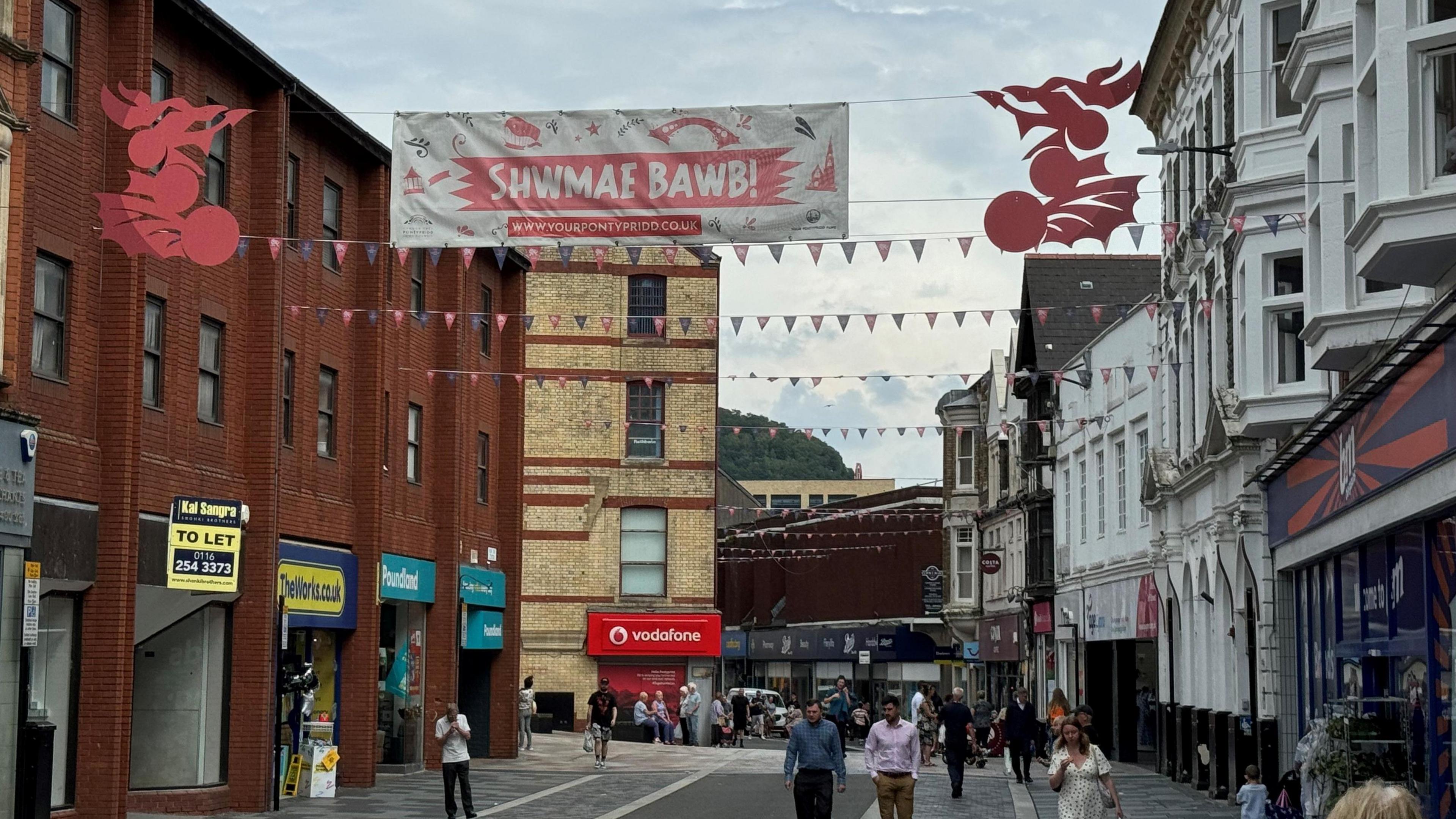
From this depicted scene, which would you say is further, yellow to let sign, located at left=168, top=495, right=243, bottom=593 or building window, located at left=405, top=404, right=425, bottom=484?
building window, located at left=405, top=404, right=425, bottom=484

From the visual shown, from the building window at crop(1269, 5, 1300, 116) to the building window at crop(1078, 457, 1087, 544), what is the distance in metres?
20.9

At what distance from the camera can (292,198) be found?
88.3ft

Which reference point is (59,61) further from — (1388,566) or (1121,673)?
(1121,673)

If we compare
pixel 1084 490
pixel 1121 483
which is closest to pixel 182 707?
pixel 1121 483

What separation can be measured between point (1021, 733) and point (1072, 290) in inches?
845

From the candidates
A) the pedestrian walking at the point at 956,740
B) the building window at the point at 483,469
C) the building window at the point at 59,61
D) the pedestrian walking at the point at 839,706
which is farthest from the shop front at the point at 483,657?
the building window at the point at 59,61

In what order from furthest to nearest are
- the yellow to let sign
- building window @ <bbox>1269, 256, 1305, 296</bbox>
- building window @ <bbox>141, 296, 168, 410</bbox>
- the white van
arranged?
the white van, building window @ <bbox>1269, 256, 1305, 296</bbox>, the yellow to let sign, building window @ <bbox>141, 296, 168, 410</bbox>

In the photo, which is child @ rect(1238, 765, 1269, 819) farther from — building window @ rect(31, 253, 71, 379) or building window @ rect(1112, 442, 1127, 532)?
building window @ rect(1112, 442, 1127, 532)

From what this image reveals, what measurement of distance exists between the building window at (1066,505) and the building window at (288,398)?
25417mm

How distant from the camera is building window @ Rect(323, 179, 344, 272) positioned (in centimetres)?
2805

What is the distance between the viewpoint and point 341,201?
29.2 metres

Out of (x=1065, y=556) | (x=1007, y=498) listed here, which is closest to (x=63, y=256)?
(x=1065, y=556)

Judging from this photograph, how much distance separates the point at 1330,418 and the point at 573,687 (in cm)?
3285

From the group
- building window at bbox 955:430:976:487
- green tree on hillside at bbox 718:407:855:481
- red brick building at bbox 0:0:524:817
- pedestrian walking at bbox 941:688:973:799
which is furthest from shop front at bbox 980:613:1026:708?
green tree on hillside at bbox 718:407:855:481
